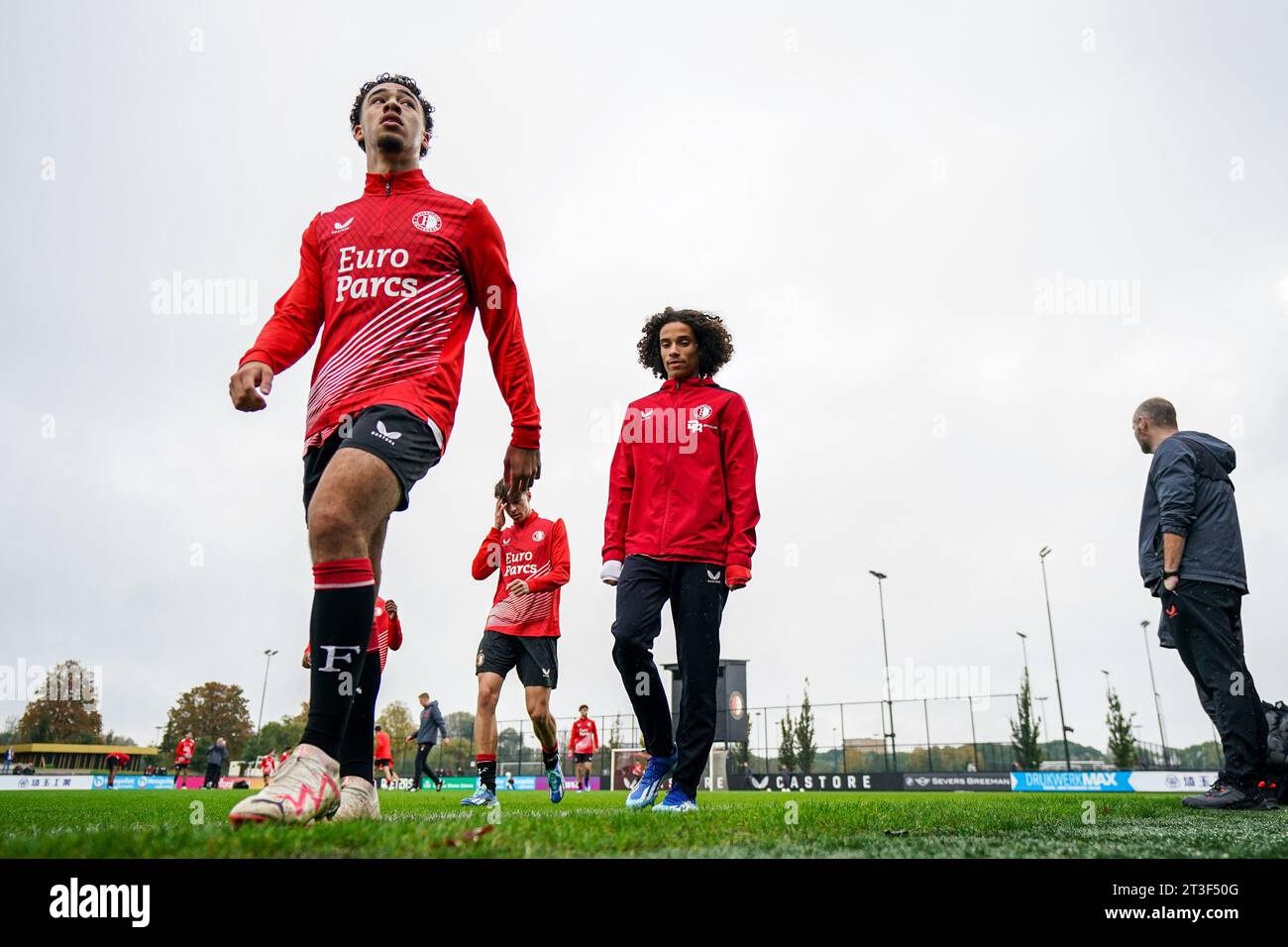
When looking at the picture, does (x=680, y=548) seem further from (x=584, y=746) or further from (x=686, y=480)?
(x=584, y=746)

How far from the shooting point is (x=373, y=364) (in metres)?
3.11

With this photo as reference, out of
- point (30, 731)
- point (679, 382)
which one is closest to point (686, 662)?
point (679, 382)

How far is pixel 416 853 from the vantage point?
1756 millimetres

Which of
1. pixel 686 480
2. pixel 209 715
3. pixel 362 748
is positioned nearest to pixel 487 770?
pixel 686 480

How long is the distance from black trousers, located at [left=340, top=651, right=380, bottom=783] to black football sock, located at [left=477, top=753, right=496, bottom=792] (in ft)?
13.0

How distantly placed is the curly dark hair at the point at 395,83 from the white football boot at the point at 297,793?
108 inches

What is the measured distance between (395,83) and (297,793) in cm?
300

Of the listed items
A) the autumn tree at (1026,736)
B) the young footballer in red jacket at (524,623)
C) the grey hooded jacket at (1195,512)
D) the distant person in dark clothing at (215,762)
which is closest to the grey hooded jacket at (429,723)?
the distant person in dark clothing at (215,762)

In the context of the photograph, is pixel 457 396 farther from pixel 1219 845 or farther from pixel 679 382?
pixel 1219 845

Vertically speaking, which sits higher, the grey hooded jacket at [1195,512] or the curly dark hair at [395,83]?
the curly dark hair at [395,83]

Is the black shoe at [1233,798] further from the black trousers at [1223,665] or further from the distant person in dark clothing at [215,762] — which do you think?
the distant person in dark clothing at [215,762]

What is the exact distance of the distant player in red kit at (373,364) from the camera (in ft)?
8.99

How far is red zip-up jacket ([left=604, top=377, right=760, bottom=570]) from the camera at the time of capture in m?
4.71
